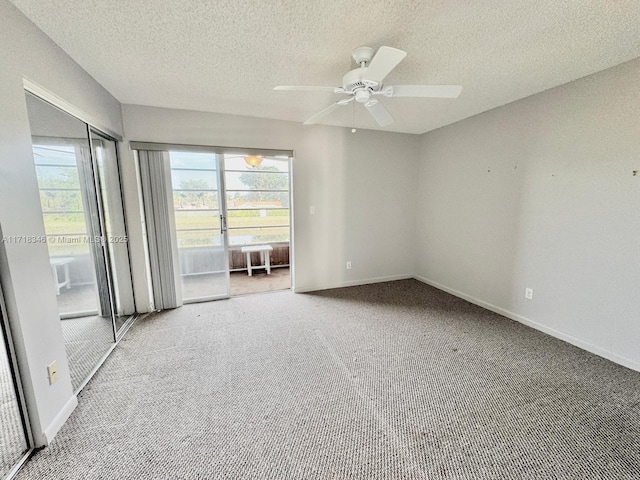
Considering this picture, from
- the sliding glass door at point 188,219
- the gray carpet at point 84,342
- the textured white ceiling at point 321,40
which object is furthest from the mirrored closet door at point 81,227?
the textured white ceiling at point 321,40

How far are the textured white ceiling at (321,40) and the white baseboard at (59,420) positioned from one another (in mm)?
2304

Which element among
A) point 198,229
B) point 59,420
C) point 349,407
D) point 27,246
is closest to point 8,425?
point 59,420

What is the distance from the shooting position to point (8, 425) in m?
1.49

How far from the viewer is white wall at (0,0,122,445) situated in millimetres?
1317

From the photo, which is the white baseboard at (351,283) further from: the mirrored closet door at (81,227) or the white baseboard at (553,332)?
the mirrored closet door at (81,227)

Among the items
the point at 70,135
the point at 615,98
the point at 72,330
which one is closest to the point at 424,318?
the point at 615,98

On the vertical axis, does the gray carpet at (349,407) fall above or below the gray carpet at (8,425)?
below

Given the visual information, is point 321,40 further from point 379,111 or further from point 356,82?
point 379,111

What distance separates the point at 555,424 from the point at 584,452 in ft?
0.60

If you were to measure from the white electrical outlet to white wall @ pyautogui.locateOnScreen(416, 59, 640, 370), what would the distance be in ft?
13.2

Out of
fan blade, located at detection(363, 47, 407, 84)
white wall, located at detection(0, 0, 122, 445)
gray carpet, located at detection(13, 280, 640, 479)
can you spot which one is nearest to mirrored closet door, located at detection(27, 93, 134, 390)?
white wall, located at detection(0, 0, 122, 445)

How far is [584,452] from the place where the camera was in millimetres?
1405

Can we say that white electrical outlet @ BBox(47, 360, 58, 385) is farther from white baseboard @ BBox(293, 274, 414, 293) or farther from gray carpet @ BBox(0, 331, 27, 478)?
white baseboard @ BBox(293, 274, 414, 293)

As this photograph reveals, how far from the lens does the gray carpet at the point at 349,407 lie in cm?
135
